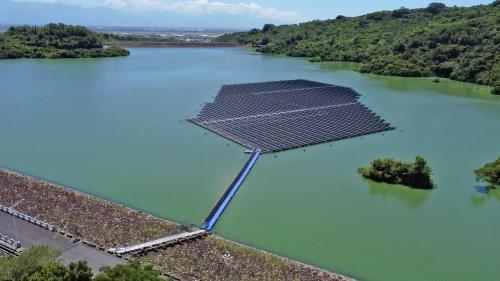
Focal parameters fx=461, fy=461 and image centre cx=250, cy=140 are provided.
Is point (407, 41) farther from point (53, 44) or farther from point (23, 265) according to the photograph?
point (23, 265)

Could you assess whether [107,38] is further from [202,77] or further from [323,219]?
Result: [323,219]

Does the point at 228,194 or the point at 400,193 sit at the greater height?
the point at 400,193

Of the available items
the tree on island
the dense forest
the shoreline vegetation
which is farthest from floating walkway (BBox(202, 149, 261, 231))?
the dense forest

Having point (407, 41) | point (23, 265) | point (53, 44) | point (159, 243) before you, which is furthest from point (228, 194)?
point (53, 44)

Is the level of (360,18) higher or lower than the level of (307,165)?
higher

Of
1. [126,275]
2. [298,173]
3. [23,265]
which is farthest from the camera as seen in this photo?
[298,173]

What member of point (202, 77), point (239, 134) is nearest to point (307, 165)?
point (239, 134)
